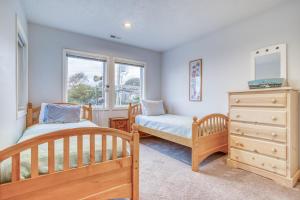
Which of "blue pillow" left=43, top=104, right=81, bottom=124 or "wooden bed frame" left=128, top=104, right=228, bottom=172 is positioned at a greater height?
"blue pillow" left=43, top=104, right=81, bottom=124

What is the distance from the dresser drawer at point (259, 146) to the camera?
196 cm

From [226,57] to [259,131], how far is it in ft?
5.05

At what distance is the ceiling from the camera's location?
231 cm

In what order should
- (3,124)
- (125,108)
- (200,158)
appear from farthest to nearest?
(125,108) < (200,158) < (3,124)

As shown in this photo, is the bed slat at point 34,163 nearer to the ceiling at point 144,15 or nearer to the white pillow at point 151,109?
the ceiling at point 144,15

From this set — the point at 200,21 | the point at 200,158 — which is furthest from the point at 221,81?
the point at 200,158

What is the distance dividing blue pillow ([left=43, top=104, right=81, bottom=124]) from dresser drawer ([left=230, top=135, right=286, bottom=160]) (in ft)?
8.52

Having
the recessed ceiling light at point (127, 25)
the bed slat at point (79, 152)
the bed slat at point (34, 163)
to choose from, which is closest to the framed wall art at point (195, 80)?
the recessed ceiling light at point (127, 25)

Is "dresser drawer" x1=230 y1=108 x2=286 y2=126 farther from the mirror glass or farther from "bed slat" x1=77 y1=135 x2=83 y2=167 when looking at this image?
"bed slat" x1=77 y1=135 x2=83 y2=167

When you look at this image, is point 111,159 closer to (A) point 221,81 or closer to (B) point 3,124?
(B) point 3,124

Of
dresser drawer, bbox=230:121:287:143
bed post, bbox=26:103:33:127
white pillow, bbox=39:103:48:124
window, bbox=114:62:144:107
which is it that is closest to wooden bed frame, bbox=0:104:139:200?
dresser drawer, bbox=230:121:287:143

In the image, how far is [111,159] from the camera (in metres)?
1.43

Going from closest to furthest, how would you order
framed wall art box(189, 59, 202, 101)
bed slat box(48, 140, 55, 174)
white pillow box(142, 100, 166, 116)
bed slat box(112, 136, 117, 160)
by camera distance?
bed slat box(48, 140, 55, 174), bed slat box(112, 136, 117, 160), framed wall art box(189, 59, 202, 101), white pillow box(142, 100, 166, 116)

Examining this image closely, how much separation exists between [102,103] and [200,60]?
2426mm
